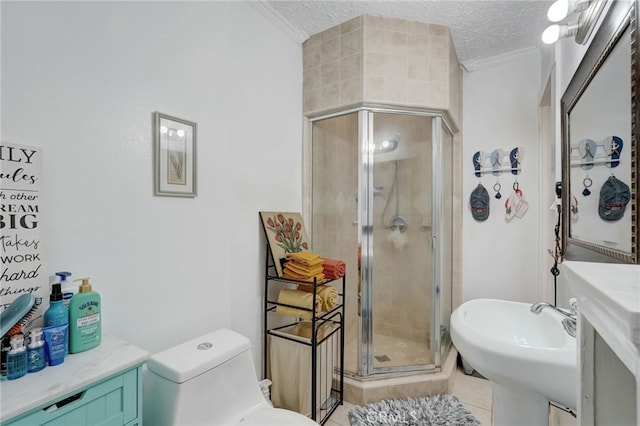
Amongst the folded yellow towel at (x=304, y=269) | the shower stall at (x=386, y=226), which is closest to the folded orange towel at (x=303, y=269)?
the folded yellow towel at (x=304, y=269)

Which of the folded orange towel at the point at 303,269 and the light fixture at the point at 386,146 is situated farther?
the light fixture at the point at 386,146

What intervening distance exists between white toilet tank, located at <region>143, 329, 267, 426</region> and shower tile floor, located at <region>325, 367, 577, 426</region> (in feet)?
2.23

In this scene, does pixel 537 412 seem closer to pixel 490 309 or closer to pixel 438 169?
pixel 490 309

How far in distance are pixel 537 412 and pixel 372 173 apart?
1405mm

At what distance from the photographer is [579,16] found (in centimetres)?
106

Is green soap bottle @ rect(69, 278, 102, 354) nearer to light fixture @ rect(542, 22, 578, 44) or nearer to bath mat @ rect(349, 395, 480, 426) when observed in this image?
bath mat @ rect(349, 395, 480, 426)

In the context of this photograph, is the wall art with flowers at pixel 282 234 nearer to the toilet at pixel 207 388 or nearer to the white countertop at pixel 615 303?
the toilet at pixel 207 388

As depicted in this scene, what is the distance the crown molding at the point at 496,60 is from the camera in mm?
2165

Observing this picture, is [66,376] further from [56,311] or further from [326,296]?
[326,296]

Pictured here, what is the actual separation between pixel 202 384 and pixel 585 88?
174cm

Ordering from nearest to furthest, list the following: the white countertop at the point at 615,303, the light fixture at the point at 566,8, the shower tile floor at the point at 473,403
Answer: the white countertop at the point at 615,303, the light fixture at the point at 566,8, the shower tile floor at the point at 473,403

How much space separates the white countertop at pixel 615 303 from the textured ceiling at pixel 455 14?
5.90 ft

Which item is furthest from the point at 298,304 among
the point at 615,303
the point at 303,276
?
the point at 615,303

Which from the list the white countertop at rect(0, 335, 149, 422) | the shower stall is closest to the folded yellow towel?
the shower stall
